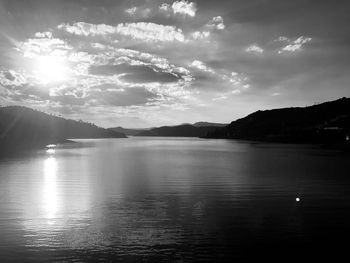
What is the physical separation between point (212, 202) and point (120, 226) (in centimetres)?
1815

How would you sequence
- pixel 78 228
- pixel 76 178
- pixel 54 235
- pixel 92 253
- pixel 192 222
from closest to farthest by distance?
pixel 92 253, pixel 54 235, pixel 78 228, pixel 192 222, pixel 76 178

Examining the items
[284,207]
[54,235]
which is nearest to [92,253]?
[54,235]

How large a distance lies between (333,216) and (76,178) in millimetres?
61105

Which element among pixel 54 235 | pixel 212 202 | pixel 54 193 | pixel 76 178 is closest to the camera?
pixel 54 235

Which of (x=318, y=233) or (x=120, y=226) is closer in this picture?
(x=318, y=233)

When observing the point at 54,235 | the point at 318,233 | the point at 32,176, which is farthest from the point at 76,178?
the point at 318,233

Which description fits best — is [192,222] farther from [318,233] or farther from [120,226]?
[318,233]

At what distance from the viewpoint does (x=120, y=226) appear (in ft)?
119

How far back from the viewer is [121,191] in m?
61.3

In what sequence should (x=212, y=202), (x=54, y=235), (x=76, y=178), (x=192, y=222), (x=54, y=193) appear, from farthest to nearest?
1. (x=76, y=178)
2. (x=54, y=193)
3. (x=212, y=202)
4. (x=192, y=222)
5. (x=54, y=235)

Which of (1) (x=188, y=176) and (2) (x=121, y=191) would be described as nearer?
(2) (x=121, y=191)

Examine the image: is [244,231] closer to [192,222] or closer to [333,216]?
[192,222]

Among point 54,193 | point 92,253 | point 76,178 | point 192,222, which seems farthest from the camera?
point 76,178

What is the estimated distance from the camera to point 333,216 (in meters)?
40.4
